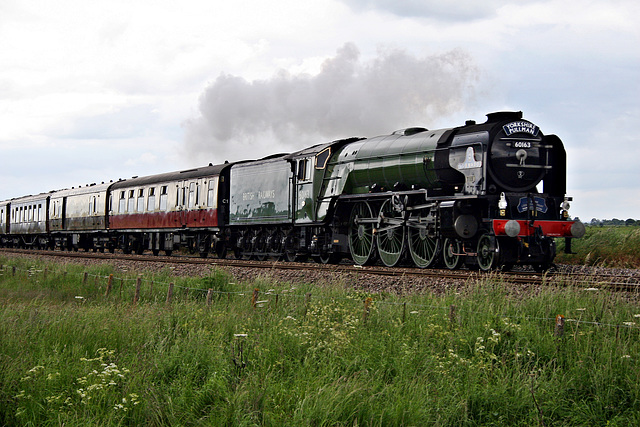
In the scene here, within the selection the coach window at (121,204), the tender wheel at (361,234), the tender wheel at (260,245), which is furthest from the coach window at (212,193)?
the coach window at (121,204)

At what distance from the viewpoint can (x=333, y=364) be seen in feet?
24.0

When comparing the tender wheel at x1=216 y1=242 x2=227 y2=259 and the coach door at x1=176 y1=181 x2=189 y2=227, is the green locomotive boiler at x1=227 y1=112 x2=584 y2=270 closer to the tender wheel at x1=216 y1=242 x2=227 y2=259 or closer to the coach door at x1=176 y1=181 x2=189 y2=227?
the tender wheel at x1=216 y1=242 x2=227 y2=259

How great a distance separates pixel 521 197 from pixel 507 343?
7.28 meters

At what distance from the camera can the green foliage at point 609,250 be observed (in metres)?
20.2

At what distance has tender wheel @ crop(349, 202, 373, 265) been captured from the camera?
18.3 metres

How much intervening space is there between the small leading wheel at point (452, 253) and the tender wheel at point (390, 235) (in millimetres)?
1327

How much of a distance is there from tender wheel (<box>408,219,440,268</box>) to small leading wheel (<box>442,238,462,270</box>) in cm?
21

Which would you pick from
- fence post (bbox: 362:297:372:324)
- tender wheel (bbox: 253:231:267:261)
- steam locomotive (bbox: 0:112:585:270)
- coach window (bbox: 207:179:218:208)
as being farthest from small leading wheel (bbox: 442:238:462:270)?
coach window (bbox: 207:179:218:208)

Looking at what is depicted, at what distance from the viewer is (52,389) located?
679cm

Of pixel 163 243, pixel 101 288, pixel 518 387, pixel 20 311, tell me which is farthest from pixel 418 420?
pixel 163 243

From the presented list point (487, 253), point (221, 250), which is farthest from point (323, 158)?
point (221, 250)

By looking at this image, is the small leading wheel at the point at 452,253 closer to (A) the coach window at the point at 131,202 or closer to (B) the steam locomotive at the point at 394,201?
(B) the steam locomotive at the point at 394,201

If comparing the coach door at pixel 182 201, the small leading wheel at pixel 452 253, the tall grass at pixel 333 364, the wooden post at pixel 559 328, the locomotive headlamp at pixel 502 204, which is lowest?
the tall grass at pixel 333 364

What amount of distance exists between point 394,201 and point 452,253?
93.1 inches
